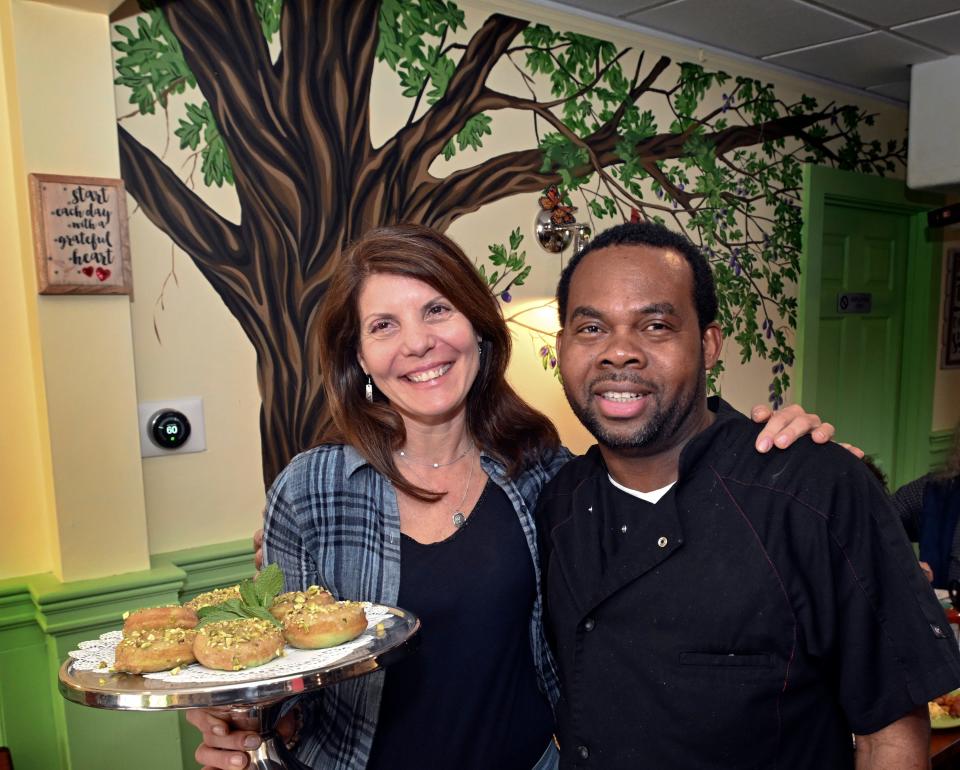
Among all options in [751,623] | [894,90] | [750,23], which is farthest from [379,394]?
[894,90]

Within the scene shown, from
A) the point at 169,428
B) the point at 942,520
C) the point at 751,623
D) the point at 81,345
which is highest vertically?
the point at 81,345

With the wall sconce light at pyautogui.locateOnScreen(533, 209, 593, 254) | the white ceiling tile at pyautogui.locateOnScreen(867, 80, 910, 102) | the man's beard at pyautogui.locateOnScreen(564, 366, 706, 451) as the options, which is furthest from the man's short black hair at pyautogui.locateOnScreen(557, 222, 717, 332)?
the white ceiling tile at pyautogui.locateOnScreen(867, 80, 910, 102)

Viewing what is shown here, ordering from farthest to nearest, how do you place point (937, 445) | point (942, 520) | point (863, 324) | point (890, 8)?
point (937, 445) < point (863, 324) < point (890, 8) < point (942, 520)

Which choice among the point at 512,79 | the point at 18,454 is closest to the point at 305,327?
the point at 18,454

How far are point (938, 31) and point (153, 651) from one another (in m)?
3.44

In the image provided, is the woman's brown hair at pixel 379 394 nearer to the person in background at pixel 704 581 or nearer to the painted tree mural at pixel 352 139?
the person in background at pixel 704 581

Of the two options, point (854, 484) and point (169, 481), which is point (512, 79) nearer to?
point (169, 481)

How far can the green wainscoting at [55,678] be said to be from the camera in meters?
1.89

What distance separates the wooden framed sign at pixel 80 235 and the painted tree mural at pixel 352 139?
138mm

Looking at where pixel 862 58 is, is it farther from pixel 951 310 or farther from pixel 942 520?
pixel 942 520

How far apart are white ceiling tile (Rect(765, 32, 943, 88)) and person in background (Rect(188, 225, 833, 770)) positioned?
2.54 metres

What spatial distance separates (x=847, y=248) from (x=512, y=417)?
3.01 meters

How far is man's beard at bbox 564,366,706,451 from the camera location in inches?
48.1

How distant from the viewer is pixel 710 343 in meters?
1.33
